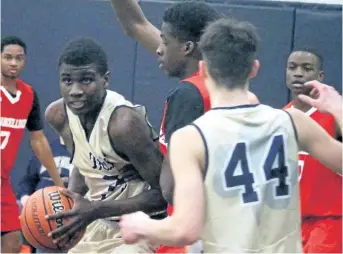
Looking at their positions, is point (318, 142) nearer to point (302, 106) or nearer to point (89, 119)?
point (89, 119)

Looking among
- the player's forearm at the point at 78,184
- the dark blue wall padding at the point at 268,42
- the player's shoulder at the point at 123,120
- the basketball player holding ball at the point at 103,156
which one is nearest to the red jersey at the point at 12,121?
the dark blue wall padding at the point at 268,42

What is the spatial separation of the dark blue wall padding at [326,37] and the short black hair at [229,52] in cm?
467

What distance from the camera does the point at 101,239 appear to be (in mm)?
5102

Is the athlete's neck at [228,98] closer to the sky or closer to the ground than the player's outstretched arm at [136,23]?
closer to the ground

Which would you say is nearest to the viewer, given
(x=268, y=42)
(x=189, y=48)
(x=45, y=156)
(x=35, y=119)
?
(x=189, y=48)

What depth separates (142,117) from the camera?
16.0 feet

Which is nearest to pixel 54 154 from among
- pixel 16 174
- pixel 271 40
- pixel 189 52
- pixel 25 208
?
pixel 16 174

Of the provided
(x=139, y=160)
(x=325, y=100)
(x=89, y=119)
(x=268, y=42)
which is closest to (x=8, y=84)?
(x=268, y=42)

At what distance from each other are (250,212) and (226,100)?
1.34 ft

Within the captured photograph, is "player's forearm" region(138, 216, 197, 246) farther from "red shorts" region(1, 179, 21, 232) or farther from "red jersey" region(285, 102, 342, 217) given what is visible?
"red shorts" region(1, 179, 21, 232)

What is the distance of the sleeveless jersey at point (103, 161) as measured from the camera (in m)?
4.93

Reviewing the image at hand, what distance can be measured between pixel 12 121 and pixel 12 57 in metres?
0.52

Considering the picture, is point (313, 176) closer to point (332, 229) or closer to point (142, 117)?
point (332, 229)

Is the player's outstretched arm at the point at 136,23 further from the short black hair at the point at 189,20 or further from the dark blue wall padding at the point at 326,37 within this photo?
the dark blue wall padding at the point at 326,37
